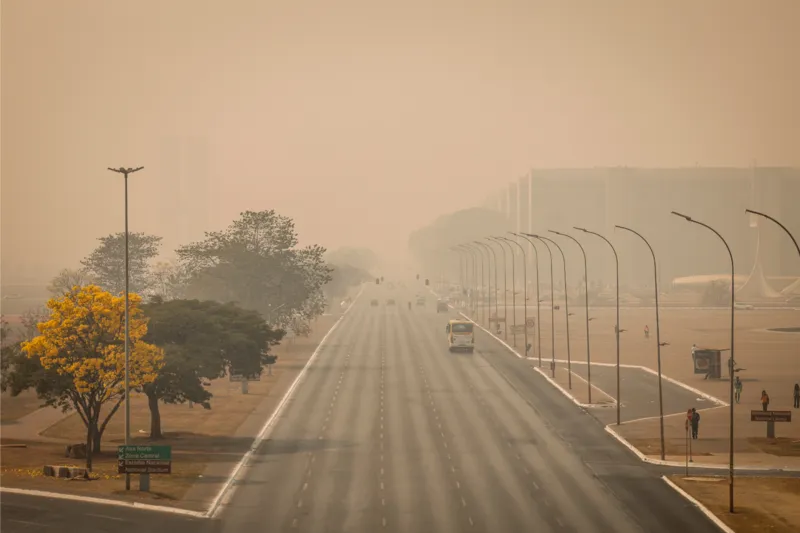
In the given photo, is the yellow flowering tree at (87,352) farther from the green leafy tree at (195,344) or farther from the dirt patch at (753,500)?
the dirt patch at (753,500)

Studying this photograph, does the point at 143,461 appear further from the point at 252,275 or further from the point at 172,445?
the point at 252,275

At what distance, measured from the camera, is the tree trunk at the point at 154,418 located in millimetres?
74250

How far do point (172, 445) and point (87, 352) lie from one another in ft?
31.0

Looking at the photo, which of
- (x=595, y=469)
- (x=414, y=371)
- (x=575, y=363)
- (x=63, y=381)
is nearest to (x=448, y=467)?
(x=595, y=469)

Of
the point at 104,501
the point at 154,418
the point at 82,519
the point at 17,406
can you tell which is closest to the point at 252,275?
the point at 17,406

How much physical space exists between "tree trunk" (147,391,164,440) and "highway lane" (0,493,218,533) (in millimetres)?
18740

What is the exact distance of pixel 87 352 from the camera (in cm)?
6638

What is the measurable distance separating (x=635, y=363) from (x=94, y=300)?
7016 cm

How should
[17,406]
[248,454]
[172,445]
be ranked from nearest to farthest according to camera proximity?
[248,454]
[172,445]
[17,406]

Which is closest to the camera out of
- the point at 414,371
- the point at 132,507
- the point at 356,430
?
the point at 132,507

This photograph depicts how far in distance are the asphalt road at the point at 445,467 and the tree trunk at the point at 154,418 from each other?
692cm

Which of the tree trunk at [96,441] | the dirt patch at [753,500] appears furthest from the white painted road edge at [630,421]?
the tree trunk at [96,441]

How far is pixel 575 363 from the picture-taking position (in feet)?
409

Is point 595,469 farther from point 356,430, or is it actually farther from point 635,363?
point 635,363
